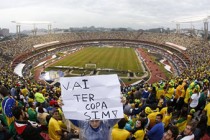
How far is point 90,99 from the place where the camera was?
5.45 meters

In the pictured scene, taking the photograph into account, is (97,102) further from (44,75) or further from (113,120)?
(44,75)

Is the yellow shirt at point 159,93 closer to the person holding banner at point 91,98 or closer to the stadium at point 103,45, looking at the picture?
the person holding banner at point 91,98

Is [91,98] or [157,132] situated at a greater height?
[91,98]

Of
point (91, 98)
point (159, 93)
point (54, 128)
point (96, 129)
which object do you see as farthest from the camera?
point (159, 93)

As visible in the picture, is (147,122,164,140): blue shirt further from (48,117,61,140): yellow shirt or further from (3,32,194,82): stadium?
(3,32,194,82): stadium

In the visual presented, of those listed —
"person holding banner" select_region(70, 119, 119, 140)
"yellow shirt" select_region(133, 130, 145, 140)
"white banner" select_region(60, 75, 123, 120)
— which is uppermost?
"white banner" select_region(60, 75, 123, 120)

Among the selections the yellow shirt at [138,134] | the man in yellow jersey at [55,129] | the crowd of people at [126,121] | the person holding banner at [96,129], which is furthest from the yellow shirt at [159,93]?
the person holding banner at [96,129]

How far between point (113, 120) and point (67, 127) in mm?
2023

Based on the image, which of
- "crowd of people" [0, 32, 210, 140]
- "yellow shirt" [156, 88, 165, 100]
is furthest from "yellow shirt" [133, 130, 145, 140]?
"yellow shirt" [156, 88, 165, 100]

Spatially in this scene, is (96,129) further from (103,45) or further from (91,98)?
(103,45)

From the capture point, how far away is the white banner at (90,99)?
17.8 feet

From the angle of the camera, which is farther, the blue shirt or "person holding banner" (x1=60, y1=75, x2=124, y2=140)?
the blue shirt

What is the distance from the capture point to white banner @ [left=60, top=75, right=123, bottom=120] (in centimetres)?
541

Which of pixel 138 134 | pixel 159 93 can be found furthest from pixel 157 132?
pixel 159 93
